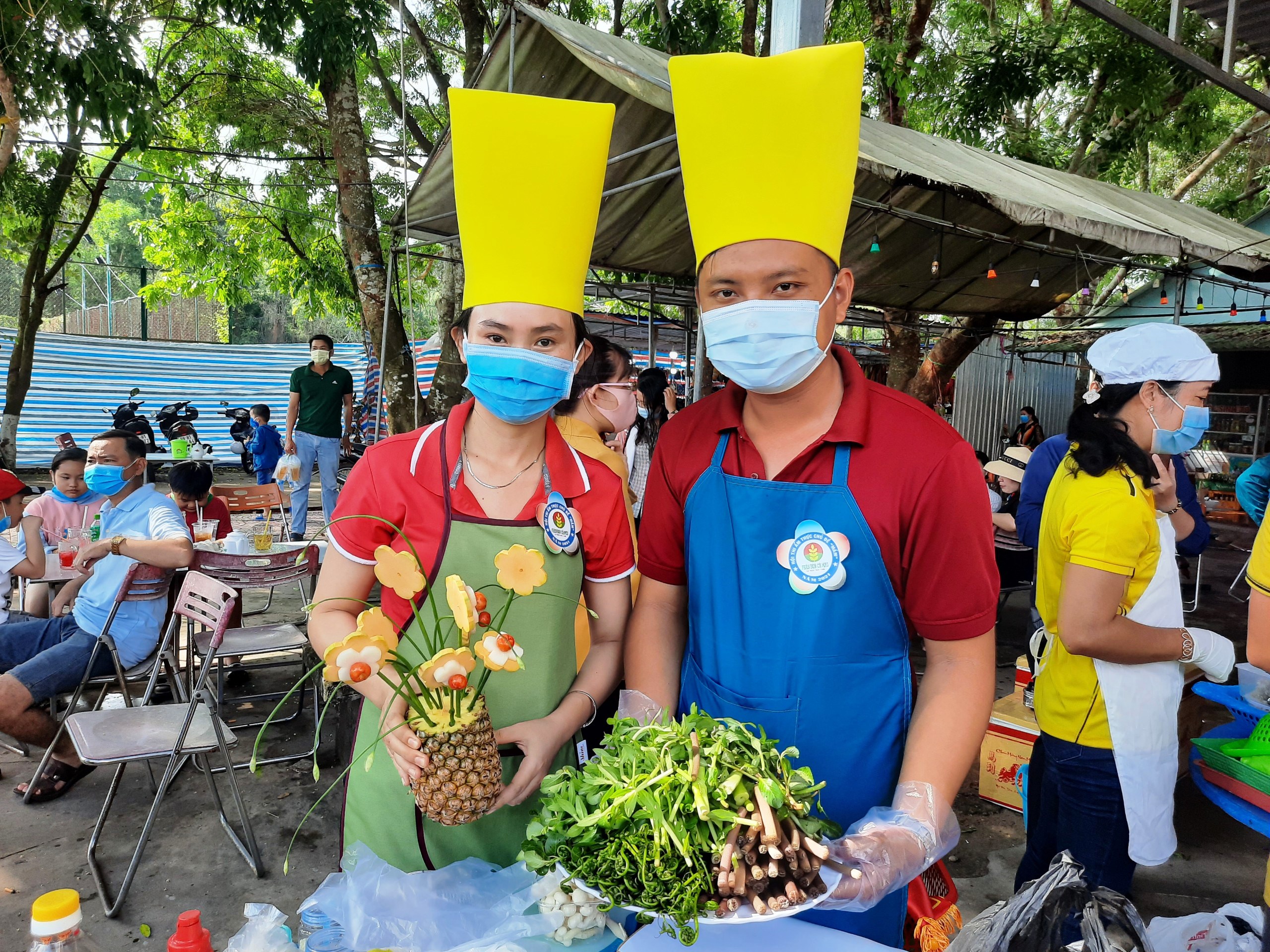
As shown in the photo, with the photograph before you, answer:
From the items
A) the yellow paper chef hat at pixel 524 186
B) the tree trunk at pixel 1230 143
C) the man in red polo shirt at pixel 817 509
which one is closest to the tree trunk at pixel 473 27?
the yellow paper chef hat at pixel 524 186

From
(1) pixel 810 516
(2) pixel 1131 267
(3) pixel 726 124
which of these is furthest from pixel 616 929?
(2) pixel 1131 267

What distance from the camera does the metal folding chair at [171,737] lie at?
3014 mm

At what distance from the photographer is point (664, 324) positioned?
1091 cm

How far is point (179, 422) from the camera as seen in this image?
Answer: 15.1 m

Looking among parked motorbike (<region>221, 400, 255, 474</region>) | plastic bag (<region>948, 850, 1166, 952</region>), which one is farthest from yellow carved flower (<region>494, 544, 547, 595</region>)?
parked motorbike (<region>221, 400, 255, 474</region>)

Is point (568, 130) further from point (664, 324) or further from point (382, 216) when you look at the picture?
point (382, 216)

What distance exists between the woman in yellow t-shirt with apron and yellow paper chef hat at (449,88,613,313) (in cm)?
144

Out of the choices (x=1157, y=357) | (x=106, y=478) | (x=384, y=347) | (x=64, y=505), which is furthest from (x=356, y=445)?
(x=1157, y=357)

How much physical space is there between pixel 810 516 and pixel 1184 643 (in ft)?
4.60

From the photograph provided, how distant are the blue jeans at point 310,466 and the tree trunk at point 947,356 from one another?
6.25m

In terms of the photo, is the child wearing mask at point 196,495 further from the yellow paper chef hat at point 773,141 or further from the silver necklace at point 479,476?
the yellow paper chef hat at point 773,141

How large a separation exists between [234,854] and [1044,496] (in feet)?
12.5

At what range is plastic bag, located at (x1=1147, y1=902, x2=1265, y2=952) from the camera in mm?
1854

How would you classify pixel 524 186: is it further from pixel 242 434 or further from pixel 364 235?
pixel 242 434
